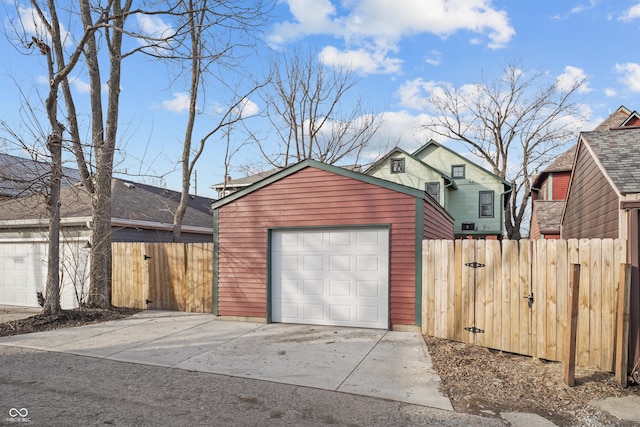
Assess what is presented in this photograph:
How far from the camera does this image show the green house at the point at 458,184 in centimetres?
2436

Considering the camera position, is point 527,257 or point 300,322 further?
point 300,322

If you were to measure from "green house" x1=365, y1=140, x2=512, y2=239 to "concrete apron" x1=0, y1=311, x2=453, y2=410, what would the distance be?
17.6 m

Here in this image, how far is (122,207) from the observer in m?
13.4

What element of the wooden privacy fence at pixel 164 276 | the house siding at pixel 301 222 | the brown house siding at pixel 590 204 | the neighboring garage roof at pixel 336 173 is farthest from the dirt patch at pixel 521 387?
the wooden privacy fence at pixel 164 276

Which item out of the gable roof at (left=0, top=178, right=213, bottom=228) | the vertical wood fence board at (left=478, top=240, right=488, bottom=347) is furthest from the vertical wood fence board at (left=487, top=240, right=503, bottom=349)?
the gable roof at (left=0, top=178, right=213, bottom=228)

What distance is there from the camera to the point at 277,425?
389 cm

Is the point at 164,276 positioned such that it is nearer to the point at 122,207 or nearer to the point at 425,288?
the point at 122,207

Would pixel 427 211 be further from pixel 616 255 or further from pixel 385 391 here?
pixel 385 391

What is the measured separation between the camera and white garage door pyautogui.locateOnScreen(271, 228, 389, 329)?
820cm

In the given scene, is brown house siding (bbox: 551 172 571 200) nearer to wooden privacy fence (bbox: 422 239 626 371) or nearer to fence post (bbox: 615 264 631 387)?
wooden privacy fence (bbox: 422 239 626 371)

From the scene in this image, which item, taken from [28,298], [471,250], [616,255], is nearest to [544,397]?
[616,255]

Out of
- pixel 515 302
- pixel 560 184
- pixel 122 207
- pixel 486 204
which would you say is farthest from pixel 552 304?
pixel 486 204

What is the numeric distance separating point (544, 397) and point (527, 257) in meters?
2.28

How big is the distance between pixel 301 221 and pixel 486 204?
20.1 meters
